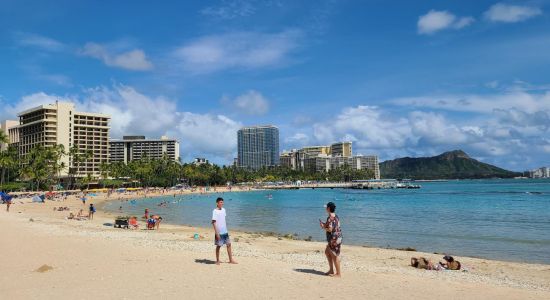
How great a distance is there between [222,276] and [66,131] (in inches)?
6102

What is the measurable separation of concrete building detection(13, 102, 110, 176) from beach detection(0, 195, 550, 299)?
454 feet

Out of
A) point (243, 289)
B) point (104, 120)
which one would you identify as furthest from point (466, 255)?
point (104, 120)

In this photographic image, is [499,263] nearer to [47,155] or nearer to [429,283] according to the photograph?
[429,283]

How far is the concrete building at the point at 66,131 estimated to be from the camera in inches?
5792

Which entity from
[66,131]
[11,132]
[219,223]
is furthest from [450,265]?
[11,132]

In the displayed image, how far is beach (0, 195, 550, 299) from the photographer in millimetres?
9469

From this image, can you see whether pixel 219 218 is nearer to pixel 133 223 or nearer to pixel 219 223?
pixel 219 223

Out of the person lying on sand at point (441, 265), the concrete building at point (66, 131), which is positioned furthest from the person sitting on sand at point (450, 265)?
the concrete building at point (66, 131)

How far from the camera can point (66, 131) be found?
14938 cm

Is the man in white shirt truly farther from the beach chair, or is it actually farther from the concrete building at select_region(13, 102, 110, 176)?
the concrete building at select_region(13, 102, 110, 176)

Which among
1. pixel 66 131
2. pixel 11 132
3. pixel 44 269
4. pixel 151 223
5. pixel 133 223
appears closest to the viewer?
pixel 44 269

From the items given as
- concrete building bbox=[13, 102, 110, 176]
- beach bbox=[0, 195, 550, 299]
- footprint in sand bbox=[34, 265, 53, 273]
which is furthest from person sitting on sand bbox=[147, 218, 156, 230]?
concrete building bbox=[13, 102, 110, 176]

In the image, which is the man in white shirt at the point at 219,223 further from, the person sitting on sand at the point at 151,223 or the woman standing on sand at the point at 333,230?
the person sitting on sand at the point at 151,223

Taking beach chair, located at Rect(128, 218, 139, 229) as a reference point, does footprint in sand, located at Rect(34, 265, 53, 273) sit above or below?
above
